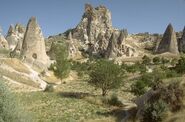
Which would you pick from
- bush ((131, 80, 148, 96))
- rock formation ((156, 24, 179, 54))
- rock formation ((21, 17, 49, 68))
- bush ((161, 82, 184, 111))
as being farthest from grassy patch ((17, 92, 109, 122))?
rock formation ((156, 24, 179, 54))

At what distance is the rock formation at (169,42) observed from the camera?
88375 millimetres

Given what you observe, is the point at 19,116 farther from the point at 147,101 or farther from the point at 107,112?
the point at 107,112

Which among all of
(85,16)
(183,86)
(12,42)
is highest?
(85,16)

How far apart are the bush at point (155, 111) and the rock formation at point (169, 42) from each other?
214 ft

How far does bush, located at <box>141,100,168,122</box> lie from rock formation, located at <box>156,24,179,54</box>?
65169 mm

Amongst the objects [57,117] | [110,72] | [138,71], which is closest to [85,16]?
[138,71]

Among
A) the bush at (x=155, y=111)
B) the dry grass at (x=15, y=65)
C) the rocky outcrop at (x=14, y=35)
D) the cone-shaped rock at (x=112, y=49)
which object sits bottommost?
the bush at (x=155, y=111)

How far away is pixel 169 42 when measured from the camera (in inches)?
3524

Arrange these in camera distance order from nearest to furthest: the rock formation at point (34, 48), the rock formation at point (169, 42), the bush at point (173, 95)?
the bush at point (173, 95) → the rock formation at point (34, 48) → the rock formation at point (169, 42)

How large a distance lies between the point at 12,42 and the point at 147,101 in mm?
74548

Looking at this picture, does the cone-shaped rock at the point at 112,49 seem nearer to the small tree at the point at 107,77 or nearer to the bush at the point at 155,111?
the small tree at the point at 107,77

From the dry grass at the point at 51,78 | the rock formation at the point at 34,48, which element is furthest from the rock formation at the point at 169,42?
the rock formation at the point at 34,48

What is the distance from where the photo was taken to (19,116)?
1549 cm

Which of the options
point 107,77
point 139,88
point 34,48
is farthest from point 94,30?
point 107,77
